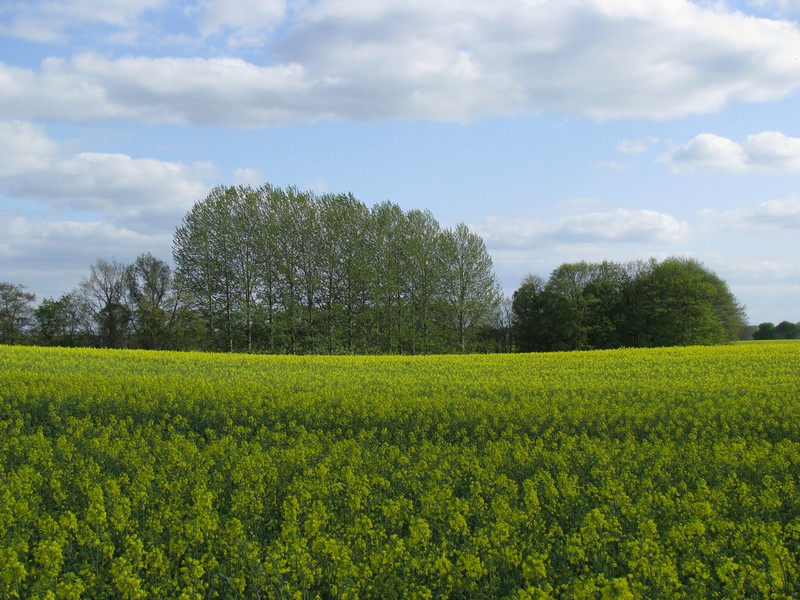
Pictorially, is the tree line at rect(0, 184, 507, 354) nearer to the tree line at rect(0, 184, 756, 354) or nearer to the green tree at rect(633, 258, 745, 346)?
the tree line at rect(0, 184, 756, 354)

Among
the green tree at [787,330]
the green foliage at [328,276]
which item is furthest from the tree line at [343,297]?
the green tree at [787,330]

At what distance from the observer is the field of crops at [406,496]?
557 cm

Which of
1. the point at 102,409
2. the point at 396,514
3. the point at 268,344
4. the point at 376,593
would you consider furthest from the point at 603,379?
the point at 268,344

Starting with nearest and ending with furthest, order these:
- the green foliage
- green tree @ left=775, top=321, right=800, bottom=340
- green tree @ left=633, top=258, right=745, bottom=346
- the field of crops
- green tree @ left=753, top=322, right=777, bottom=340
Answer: the field of crops → the green foliage → green tree @ left=633, top=258, right=745, bottom=346 → green tree @ left=775, top=321, right=800, bottom=340 → green tree @ left=753, top=322, right=777, bottom=340

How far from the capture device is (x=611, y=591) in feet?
15.1

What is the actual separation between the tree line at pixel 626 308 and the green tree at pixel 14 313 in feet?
134

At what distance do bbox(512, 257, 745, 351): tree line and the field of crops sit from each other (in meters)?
42.4

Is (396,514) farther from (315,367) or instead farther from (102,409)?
(315,367)

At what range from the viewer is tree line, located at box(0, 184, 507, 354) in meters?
48.0

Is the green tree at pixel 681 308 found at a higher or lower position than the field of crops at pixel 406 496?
higher

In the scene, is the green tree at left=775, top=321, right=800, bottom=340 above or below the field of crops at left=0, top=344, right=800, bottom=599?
above

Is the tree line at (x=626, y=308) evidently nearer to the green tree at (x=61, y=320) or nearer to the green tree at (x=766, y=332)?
the green tree at (x=766, y=332)

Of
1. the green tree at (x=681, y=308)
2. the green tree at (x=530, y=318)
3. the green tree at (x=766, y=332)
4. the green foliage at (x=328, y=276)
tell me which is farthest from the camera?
the green tree at (x=766, y=332)

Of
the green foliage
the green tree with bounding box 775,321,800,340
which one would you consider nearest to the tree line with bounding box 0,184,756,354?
the green foliage
